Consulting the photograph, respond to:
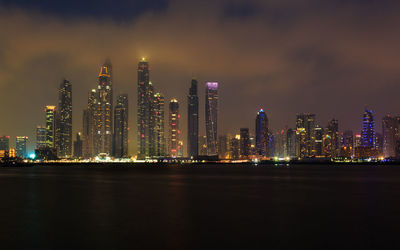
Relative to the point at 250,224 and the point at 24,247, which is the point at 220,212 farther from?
the point at 24,247

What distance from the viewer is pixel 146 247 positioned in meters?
24.0

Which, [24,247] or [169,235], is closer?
[24,247]

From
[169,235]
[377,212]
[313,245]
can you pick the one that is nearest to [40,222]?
[169,235]

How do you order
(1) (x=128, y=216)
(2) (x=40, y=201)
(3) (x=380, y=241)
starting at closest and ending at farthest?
(3) (x=380, y=241), (1) (x=128, y=216), (2) (x=40, y=201)

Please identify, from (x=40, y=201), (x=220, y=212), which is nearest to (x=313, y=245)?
(x=220, y=212)

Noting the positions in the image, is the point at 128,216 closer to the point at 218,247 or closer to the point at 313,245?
the point at 218,247

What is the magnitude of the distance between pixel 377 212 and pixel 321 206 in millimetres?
5910

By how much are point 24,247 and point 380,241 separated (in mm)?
21446

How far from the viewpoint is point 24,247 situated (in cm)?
2445

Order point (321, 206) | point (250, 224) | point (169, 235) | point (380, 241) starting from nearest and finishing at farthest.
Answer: point (380, 241)
point (169, 235)
point (250, 224)
point (321, 206)

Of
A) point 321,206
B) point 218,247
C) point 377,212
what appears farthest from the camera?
point 321,206

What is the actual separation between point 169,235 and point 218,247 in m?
5.03

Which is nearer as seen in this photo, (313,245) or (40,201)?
(313,245)

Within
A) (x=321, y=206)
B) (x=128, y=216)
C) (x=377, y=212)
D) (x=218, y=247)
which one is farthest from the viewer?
(x=321, y=206)
